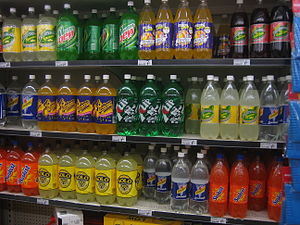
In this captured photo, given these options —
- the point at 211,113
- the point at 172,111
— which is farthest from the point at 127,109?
the point at 211,113

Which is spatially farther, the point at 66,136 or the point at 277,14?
the point at 66,136

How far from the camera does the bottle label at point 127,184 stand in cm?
219

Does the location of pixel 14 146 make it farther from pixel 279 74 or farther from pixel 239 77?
pixel 279 74

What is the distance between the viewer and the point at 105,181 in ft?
7.26

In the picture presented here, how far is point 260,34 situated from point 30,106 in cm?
194

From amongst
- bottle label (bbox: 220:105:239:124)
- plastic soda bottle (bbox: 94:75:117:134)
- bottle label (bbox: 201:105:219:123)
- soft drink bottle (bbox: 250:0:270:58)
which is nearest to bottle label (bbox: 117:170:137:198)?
plastic soda bottle (bbox: 94:75:117:134)

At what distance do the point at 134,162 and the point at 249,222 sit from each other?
3.12ft

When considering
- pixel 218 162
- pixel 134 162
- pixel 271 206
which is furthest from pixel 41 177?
pixel 271 206

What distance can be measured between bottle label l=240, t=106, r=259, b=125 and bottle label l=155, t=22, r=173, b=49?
2.38 ft

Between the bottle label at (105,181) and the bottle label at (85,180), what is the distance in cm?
6

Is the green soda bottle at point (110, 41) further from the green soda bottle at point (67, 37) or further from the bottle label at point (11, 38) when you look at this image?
the bottle label at point (11, 38)

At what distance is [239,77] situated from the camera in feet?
8.20

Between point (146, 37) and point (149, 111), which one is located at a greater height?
point (146, 37)

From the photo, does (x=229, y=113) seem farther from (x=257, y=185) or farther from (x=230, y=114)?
(x=257, y=185)
